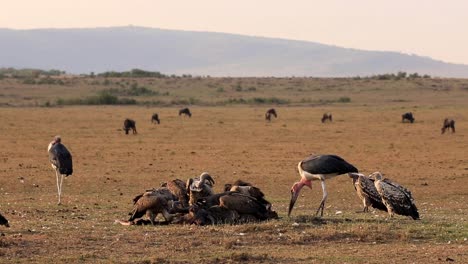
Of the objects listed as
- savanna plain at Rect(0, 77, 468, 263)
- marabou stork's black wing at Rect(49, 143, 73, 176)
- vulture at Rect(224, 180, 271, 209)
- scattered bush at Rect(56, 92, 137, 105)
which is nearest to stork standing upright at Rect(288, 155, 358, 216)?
vulture at Rect(224, 180, 271, 209)

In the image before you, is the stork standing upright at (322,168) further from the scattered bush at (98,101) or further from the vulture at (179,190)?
Result: the scattered bush at (98,101)

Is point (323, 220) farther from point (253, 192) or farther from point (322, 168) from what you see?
point (253, 192)

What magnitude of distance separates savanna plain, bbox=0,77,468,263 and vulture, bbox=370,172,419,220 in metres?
0.18

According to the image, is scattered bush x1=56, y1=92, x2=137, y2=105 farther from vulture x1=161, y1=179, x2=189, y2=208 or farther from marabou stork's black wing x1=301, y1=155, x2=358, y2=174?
marabou stork's black wing x1=301, y1=155, x2=358, y2=174

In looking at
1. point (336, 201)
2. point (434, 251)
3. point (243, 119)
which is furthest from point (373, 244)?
point (243, 119)

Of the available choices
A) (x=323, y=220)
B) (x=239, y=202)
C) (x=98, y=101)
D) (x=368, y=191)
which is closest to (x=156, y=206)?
(x=239, y=202)

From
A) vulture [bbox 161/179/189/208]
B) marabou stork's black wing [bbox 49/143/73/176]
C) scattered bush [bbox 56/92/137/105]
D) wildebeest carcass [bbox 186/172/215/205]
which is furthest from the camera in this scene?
scattered bush [bbox 56/92/137/105]

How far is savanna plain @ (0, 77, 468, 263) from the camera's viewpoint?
11.3 metres

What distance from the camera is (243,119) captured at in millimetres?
46469

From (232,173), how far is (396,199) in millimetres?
9648

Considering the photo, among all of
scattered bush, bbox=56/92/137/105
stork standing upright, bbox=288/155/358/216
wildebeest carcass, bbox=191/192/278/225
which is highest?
stork standing upright, bbox=288/155/358/216

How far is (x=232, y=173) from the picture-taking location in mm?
22797

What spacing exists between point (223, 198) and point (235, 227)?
62 centimetres

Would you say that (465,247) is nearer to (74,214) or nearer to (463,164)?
(74,214)
